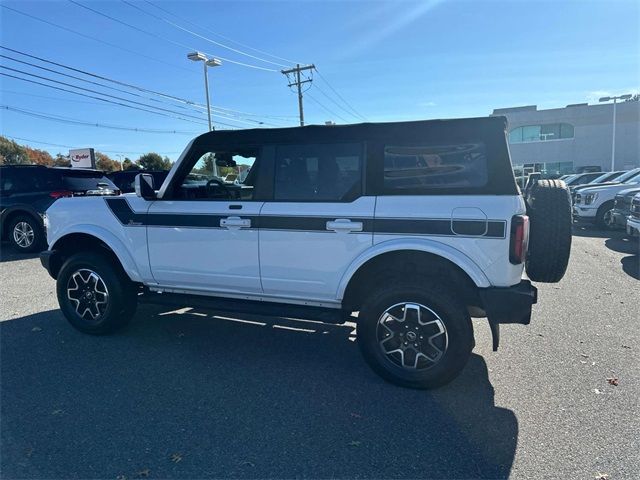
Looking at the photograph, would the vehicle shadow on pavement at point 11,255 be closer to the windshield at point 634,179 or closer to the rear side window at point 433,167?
the rear side window at point 433,167

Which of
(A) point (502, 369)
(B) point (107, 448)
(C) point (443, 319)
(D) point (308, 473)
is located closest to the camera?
(D) point (308, 473)

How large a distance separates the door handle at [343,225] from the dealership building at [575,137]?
40.2m

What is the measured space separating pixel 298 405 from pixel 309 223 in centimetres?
143

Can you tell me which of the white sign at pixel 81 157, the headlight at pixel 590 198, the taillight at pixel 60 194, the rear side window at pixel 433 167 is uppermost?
the white sign at pixel 81 157

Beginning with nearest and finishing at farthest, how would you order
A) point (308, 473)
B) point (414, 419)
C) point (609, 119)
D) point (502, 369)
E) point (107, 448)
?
point (308, 473) → point (107, 448) → point (414, 419) → point (502, 369) → point (609, 119)

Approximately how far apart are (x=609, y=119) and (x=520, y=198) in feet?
153

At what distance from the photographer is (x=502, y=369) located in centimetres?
368

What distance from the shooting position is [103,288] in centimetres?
446

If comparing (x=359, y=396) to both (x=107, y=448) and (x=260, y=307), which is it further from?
(x=107, y=448)

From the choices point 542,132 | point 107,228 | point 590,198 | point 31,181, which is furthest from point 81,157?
point 542,132

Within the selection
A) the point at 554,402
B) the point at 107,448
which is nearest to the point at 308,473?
the point at 107,448

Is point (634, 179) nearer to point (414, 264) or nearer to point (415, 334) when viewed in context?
point (414, 264)

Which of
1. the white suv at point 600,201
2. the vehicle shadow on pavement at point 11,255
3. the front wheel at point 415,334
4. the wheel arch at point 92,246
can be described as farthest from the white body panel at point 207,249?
the white suv at point 600,201

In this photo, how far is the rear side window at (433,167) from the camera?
323 centimetres
